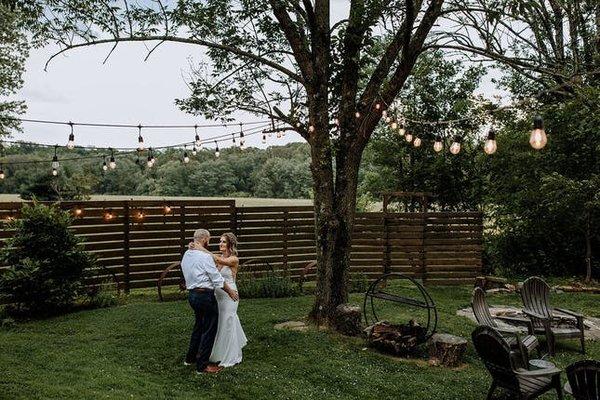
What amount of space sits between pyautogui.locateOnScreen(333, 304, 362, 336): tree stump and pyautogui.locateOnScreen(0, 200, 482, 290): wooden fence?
436 cm

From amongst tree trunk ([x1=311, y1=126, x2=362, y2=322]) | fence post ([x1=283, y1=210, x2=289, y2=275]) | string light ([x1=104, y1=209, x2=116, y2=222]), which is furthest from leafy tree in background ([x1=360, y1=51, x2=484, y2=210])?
string light ([x1=104, y1=209, x2=116, y2=222])

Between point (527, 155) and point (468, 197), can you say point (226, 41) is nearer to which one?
point (527, 155)

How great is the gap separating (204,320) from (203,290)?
1.37 feet

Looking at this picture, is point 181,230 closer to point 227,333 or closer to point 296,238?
point 296,238

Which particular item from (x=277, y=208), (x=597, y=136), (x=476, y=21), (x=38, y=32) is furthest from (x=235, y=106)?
(x=597, y=136)

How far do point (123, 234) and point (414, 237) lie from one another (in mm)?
6697

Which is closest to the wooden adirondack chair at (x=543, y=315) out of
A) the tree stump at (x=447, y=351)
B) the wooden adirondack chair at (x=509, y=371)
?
the tree stump at (x=447, y=351)

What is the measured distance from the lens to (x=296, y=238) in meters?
12.1

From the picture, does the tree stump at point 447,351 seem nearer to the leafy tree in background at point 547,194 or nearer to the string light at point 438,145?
the string light at point 438,145

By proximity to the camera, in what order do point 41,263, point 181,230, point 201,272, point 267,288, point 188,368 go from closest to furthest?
point 201,272
point 188,368
point 41,263
point 267,288
point 181,230

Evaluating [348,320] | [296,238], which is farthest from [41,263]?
[296,238]

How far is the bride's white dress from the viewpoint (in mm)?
6094

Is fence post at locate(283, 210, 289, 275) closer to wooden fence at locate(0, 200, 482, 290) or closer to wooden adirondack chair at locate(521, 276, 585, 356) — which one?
wooden fence at locate(0, 200, 482, 290)

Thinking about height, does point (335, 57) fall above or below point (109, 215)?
above
